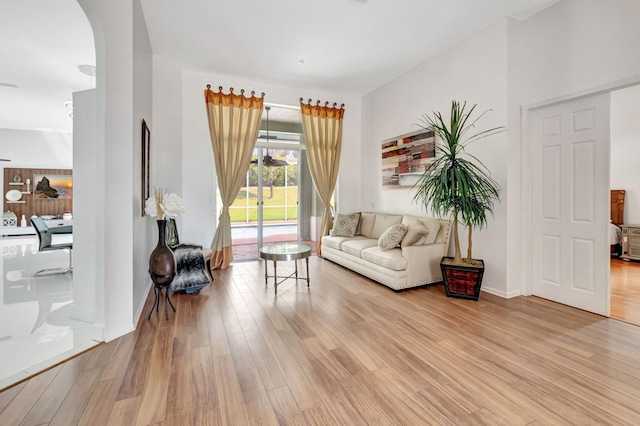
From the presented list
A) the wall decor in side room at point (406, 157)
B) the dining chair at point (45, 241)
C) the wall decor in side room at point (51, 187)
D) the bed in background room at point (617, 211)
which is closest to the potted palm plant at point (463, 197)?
the wall decor in side room at point (406, 157)

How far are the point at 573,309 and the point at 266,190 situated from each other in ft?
15.4

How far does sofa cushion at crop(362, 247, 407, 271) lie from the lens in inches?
148

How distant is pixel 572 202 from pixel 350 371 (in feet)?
9.72

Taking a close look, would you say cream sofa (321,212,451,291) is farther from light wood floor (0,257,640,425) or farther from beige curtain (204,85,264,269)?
beige curtain (204,85,264,269)

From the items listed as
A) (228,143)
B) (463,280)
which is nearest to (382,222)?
(463,280)

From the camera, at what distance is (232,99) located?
5090 mm

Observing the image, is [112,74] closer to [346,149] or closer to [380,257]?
[380,257]

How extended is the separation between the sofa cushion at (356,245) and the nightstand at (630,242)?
4.38 meters

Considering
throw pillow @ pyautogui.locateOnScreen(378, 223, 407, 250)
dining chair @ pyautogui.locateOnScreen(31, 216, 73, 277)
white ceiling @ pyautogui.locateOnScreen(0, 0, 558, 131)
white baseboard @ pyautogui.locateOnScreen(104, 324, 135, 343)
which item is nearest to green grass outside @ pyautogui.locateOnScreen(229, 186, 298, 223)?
white ceiling @ pyautogui.locateOnScreen(0, 0, 558, 131)

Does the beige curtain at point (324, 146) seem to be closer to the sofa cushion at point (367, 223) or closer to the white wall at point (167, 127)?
the sofa cushion at point (367, 223)

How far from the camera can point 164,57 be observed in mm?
4512

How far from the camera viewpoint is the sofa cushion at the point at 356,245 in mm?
4526

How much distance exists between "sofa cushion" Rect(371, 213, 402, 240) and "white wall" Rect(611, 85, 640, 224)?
4415 mm

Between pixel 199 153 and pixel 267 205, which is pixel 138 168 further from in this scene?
pixel 267 205
